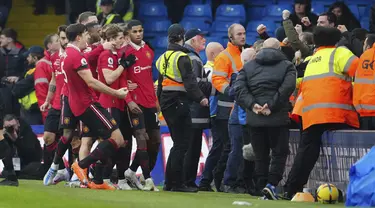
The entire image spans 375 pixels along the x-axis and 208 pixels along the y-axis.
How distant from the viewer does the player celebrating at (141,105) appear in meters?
17.9

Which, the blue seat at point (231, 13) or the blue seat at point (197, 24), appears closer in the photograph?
the blue seat at point (231, 13)

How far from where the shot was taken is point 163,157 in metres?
21.8

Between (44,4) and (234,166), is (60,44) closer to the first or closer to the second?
(234,166)

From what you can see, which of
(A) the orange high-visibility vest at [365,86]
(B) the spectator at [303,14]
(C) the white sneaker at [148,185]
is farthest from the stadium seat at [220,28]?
(A) the orange high-visibility vest at [365,86]

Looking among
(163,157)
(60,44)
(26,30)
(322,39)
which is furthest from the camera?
(26,30)

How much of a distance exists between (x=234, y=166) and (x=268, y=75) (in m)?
2.63

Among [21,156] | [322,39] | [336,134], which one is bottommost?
[21,156]

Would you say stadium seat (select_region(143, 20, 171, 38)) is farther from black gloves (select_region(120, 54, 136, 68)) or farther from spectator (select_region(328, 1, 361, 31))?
black gloves (select_region(120, 54, 136, 68))

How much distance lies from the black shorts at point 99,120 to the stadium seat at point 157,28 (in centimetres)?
1000

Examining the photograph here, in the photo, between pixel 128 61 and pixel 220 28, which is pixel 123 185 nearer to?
pixel 128 61

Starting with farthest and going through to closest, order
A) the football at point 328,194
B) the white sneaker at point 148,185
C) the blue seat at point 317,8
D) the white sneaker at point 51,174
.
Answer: the blue seat at point 317,8 < the white sneaker at point 51,174 < the white sneaker at point 148,185 < the football at point 328,194

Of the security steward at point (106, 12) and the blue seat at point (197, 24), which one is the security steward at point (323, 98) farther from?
the blue seat at point (197, 24)

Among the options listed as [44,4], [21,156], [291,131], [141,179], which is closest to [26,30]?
[44,4]

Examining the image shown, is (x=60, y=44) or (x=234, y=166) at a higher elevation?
(x=60, y=44)
